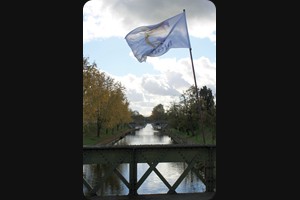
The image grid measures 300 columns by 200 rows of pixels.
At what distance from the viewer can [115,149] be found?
31.2ft

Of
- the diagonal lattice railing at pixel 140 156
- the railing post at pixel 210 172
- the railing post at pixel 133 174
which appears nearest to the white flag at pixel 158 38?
the diagonal lattice railing at pixel 140 156

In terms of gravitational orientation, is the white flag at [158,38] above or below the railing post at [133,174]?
above

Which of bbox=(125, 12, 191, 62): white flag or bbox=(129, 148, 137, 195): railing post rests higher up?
bbox=(125, 12, 191, 62): white flag

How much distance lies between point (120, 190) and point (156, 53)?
7.81 m

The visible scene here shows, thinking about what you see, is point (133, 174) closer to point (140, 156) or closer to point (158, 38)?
point (140, 156)

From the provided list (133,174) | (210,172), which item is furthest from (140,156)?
(210,172)

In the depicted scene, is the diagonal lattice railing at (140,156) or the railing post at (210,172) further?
the railing post at (210,172)

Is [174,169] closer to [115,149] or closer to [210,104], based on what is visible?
[115,149]

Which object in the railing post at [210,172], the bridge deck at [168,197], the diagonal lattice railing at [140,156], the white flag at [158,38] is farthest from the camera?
the white flag at [158,38]

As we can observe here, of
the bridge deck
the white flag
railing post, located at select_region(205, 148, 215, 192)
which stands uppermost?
the white flag

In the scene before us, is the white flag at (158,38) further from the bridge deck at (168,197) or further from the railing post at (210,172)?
the bridge deck at (168,197)

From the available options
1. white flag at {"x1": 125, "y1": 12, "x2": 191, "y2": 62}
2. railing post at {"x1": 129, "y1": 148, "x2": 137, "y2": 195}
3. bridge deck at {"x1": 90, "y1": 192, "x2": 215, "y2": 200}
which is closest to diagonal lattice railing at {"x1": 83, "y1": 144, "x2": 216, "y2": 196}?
railing post at {"x1": 129, "y1": 148, "x2": 137, "y2": 195}

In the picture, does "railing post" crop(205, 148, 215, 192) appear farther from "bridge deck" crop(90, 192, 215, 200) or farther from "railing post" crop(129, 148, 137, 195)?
"railing post" crop(129, 148, 137, 195)

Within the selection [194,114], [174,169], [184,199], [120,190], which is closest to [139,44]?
[184,199]
